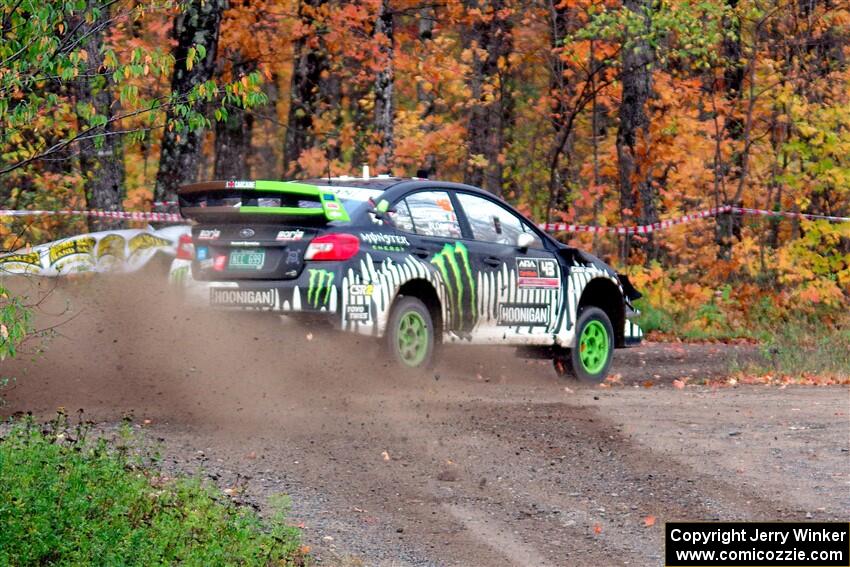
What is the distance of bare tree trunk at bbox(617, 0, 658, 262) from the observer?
22.9 m

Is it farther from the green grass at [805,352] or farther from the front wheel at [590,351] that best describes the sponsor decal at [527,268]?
the green grass at [805,352]

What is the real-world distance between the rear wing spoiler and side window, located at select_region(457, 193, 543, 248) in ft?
5.10

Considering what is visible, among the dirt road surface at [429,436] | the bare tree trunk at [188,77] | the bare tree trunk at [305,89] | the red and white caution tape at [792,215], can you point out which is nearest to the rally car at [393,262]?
the dirt road surface at [429,436]

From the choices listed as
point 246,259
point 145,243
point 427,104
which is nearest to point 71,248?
point 145,243

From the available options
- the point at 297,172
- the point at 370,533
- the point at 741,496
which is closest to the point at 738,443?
the point at 741,496

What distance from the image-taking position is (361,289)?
10836mm

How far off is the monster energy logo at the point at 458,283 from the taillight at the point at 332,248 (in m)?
1.07

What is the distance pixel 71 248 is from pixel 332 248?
6.06 metres

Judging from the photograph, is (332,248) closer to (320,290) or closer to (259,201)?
(320,290)

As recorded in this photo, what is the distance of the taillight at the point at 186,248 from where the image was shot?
11430 mm

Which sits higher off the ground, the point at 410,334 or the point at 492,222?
the point at 492,222

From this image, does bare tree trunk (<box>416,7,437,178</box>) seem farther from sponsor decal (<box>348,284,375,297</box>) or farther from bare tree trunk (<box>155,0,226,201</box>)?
sponsor decal (<box>348,284,375,297</box>)

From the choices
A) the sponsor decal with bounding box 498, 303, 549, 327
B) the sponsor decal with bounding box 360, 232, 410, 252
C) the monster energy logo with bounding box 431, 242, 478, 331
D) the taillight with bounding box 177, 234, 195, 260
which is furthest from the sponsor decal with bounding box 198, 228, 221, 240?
the sponsor decal with bounding box 498, 303, 549, 327

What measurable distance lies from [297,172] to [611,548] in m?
22.0
